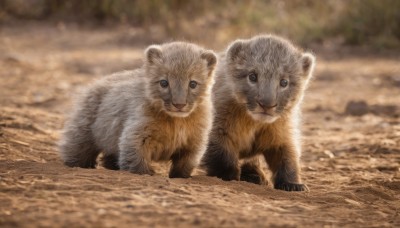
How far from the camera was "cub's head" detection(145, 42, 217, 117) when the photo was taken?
243 inches

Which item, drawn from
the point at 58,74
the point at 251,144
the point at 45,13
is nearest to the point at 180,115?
the point at 251,144

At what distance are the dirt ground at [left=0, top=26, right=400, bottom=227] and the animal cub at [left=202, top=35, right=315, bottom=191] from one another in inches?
14.6

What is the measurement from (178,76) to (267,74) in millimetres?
856

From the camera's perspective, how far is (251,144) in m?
7.05

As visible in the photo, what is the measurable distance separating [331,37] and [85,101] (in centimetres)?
1065

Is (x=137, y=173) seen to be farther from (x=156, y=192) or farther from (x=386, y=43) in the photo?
(x=386, y=43)

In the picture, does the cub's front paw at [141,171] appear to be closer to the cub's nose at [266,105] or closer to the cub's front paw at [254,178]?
the cub's nose at [266,105]

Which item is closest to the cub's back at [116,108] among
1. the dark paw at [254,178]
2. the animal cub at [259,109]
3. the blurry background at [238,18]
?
the animal cub at [259,109]

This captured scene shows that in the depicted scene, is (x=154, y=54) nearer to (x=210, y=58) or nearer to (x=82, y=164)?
(x=210, y=58)

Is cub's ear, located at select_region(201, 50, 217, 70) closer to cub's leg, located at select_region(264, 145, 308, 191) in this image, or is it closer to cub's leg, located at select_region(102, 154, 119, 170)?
cub's leg, located at select_region(264, 145, 308, 191)

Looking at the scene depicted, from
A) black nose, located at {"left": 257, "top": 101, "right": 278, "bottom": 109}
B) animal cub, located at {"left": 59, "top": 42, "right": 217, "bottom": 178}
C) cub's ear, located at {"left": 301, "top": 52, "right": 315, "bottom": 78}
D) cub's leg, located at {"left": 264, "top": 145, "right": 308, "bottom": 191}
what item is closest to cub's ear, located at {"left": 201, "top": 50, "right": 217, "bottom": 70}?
animal cub, located at {"left": 59, "top": 42, "right": 217, "bottom": 178}

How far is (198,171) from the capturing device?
7672 mm

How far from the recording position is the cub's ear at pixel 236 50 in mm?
6953

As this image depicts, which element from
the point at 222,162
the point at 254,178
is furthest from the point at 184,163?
the point at 254,178
